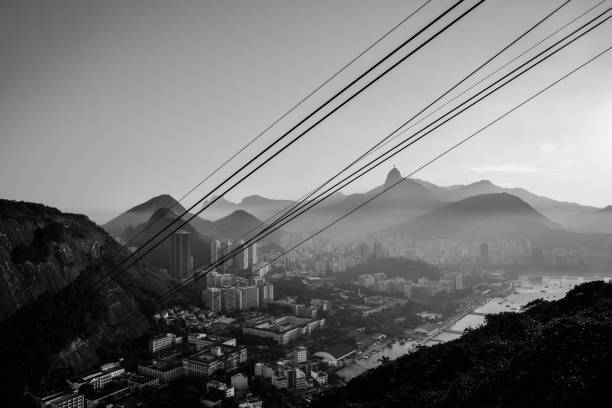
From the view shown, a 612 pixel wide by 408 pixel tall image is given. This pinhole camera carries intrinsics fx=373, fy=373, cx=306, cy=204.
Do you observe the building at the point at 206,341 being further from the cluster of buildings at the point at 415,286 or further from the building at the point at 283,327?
the cluster of buildings at the point at 415,286

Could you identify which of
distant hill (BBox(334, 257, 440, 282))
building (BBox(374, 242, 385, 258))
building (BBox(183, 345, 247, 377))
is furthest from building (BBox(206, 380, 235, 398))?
building (BBox(374, 242, 385, 258))

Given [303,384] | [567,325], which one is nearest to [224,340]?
[303,384]

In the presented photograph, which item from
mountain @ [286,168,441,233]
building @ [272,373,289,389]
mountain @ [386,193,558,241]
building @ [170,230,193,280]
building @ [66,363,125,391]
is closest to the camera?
building @ [66,363,125,391]

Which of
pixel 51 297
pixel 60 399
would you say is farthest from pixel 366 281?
pixel 60 399

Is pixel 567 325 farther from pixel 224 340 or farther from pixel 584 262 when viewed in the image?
pixel 584 262

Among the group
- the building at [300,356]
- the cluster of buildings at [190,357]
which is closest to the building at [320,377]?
the building at [300,356]

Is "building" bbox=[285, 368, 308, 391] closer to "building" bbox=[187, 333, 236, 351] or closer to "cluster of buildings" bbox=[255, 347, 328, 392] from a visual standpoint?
"cluster of buildings" bbox=[255, 347, 328, 392]

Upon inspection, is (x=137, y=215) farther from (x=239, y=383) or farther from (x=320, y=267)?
(x=239, y=383)
